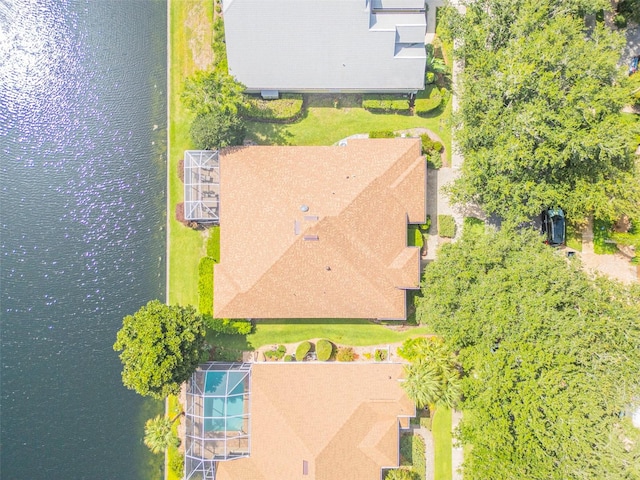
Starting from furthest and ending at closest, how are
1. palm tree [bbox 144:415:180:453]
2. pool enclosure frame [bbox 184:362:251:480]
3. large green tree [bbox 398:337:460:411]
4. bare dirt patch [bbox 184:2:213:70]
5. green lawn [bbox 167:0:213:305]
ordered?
bare dirt patch [bbox 184:2:213:70]
green lawn [bbox 167:0:213:305]
pool enclosure frame [bbox 184:362:251:480]
palm tree [bbox 144:415:180:453]
large green tree [bbox 398:337:460:411]

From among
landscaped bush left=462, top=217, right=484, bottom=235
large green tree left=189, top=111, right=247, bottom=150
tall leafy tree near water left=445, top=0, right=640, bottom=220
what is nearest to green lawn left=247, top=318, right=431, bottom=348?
landscaped bush left=462, top=217, right=484, bottom=235

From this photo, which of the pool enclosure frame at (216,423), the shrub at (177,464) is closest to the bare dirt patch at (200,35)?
the pool enclosure frame at (216,423)

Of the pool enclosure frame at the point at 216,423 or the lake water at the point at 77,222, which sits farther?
the lake water at the point at 77,222

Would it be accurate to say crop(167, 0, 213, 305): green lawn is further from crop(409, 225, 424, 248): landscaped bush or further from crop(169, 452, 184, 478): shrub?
crop(409, 225, 424, 248): landscaped bush

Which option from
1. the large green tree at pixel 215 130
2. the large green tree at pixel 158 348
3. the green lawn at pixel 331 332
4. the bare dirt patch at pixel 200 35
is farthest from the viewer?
the bare dirt patch at pixel 200 35

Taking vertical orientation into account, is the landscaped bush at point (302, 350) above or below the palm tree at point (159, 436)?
above

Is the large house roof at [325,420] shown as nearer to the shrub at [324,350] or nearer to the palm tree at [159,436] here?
the shrub at [324,350]

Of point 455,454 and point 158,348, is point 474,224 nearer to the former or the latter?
point 455,454
